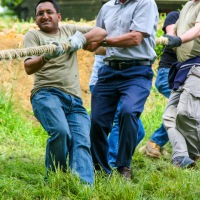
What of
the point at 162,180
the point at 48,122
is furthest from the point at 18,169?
the point at 162,180

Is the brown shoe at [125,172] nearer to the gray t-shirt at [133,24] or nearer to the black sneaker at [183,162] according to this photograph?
the black sneaker at [183,162]

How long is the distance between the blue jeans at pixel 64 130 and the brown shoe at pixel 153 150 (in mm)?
1986

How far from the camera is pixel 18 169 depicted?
6.74 meters

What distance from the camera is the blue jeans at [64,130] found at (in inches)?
231

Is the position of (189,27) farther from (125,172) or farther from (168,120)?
(125,172)

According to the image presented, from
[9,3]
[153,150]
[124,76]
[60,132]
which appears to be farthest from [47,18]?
[9,3]

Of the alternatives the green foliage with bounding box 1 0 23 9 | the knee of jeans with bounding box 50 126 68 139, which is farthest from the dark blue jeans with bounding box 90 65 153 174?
the green foliage with bounding box 1 0 23 9

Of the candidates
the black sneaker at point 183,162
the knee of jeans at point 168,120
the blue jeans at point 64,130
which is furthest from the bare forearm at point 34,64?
the knee of jeans at point 168,120

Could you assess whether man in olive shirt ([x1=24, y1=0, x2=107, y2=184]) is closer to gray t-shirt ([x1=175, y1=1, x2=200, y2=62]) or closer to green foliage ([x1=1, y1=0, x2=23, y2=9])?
gray t-shirt ([x1=175, y1=1, x2=200, y2=62])

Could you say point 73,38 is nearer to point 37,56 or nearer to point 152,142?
point 37,56

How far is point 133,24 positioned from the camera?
6414mm

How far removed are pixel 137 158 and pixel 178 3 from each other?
9607mm

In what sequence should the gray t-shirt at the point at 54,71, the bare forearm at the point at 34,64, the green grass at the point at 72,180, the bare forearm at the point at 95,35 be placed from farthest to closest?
the bare forearm at the point at 95,35 < the gray t-shirt at the point at 54,71 < the bare forearm at the point at 34,64 < the green grass at the point at 72,180

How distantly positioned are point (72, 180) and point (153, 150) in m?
2.39
